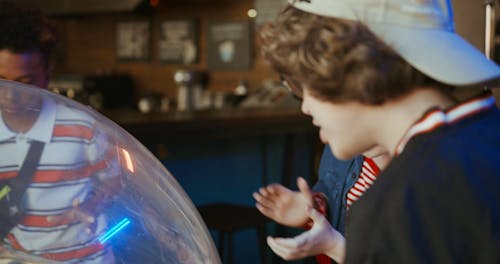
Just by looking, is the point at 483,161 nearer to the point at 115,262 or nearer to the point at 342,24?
the point at 342,24

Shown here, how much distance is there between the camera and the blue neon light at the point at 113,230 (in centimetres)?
112

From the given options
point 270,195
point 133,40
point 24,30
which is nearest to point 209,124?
point 24,30

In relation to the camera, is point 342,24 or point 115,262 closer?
point 342,24

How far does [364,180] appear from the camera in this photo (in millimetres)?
1361

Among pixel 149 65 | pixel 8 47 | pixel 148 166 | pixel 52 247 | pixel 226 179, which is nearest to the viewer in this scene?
pixel 52 247

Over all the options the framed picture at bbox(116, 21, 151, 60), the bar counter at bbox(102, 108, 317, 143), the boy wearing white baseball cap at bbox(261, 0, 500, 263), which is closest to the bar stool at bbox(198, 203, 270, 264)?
the bar counter at bbox(102, 108, 317, 143)

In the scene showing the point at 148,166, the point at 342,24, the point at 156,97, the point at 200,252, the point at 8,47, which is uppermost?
the point at 342,24

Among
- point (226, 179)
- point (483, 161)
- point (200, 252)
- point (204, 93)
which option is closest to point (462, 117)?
point (483, 161)

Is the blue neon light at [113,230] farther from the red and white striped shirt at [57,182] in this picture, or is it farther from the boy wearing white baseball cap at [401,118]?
the boy wearing white baseball cap at [401,118]

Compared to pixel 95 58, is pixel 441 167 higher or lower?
higher

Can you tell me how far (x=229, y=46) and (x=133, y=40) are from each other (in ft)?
4.65

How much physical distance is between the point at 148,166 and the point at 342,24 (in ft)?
1.52

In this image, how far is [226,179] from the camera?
4.14m

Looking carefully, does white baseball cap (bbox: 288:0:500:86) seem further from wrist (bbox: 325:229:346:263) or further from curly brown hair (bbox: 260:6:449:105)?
wrist (bbox: 325:229:346:263)
